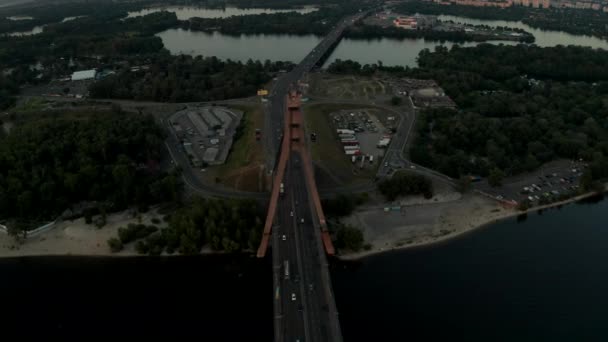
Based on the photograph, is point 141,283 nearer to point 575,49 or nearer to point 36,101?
point 36,101

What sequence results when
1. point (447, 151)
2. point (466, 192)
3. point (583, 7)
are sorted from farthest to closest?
point (583, 7) < point (447, 151) < point (466, 192)

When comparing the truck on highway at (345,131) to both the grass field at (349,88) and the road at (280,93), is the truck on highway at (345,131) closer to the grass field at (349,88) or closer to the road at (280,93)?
the road at (280,93)

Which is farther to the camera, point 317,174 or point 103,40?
point 103,40

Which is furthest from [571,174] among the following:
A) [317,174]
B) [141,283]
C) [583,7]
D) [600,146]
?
[583,7]

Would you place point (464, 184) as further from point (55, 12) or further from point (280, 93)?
point (55, 12)

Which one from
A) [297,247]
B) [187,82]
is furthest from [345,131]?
[187,82]

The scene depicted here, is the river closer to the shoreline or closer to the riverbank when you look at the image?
the riverbank

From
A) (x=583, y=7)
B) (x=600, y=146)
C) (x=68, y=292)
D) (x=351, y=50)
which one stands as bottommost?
(x=68, y=292)
